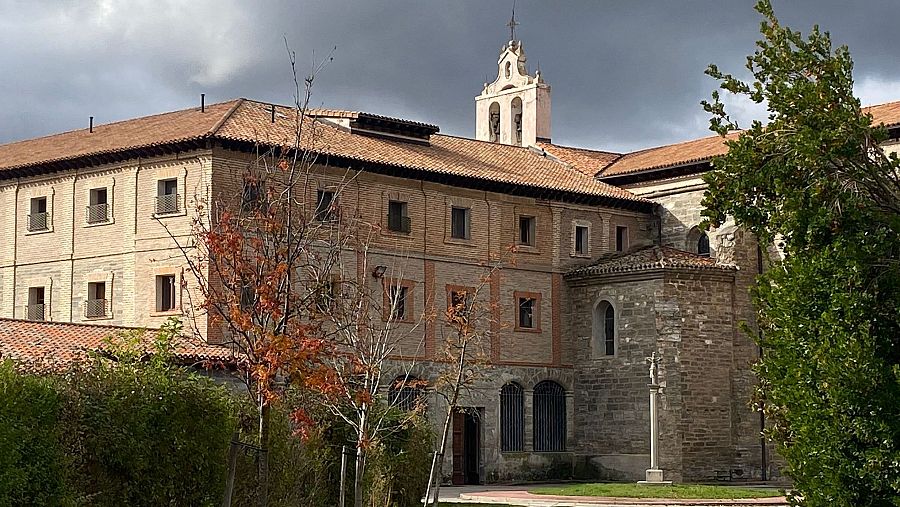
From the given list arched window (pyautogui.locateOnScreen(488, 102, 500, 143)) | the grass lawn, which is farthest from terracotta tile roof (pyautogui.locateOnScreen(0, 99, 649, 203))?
the grass lawn

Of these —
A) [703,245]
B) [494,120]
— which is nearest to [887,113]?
[703,245]

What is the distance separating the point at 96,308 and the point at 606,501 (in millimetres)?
15171

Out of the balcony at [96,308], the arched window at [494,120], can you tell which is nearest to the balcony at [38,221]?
the balcony at [96,308]

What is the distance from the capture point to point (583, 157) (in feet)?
174

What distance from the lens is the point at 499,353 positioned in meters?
43.4

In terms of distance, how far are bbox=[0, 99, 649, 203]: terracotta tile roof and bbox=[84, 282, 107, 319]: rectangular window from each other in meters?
3.65

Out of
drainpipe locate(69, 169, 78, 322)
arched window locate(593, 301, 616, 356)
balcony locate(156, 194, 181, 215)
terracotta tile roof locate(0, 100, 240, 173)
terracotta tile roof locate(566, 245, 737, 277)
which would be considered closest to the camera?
balcony locate(156, 194, 181, 215)

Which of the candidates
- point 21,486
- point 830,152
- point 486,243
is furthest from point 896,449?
point 486,243

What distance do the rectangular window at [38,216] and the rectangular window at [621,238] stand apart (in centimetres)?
1823

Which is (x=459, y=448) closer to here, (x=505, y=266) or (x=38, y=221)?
(x=505, y=266)

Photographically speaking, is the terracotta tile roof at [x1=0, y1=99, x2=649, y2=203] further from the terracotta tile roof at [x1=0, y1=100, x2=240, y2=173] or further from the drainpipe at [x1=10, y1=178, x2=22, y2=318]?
the drainpipe at [x1=10, y1=178, x2=22, y2=318]

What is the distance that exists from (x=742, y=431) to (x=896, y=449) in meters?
29.6

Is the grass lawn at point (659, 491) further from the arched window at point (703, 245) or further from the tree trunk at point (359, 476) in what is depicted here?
the tree trunk at point (359, 476)

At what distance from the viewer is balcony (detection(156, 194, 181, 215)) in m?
38.1
